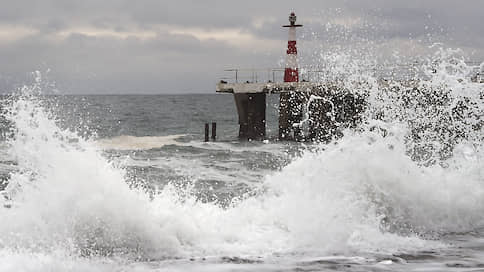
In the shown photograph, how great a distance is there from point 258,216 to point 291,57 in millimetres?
17678

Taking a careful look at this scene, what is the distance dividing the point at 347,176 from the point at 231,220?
6.47 ft

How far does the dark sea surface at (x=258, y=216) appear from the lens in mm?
6531

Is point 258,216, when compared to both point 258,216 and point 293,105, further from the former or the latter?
point 293,105

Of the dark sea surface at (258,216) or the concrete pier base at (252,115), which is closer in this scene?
the dark sea surface at (258,216)

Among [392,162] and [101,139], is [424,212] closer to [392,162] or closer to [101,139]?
[392,162]

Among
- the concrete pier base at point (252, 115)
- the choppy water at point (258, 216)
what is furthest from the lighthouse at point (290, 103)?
the choppy water at point (258, 216)

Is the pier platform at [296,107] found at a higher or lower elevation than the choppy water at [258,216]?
higher

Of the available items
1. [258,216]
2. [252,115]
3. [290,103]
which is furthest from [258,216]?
[252,115]

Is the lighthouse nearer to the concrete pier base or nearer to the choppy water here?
the concrete pier base

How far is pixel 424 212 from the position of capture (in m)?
8.77

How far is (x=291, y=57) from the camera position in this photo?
25438 mm

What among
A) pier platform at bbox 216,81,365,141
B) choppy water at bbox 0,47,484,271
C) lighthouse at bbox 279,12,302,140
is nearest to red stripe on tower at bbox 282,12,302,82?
lighthouse at bbox 279,12,302,140

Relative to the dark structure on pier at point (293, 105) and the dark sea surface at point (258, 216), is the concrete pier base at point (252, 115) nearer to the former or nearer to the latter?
the dark structure on pier at point (293, 105)

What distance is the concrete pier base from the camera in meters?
25.7
